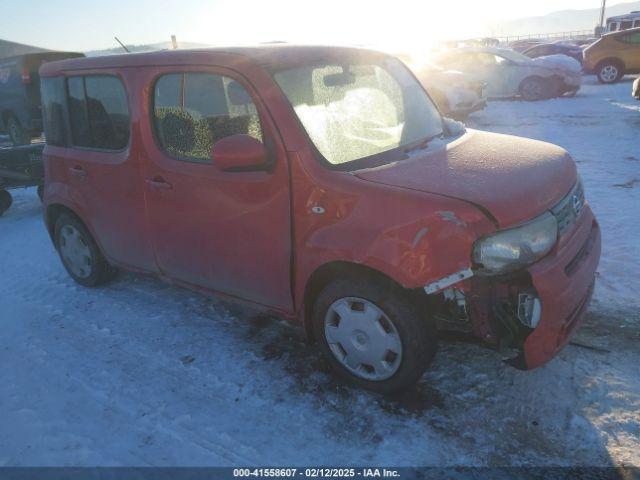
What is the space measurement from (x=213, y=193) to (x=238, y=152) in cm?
50

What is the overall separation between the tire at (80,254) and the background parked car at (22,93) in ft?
27.7

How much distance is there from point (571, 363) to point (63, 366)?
3.24 m

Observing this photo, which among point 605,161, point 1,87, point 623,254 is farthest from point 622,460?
point 1,87

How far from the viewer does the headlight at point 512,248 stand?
2305mm

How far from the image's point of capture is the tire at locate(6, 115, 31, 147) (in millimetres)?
11809

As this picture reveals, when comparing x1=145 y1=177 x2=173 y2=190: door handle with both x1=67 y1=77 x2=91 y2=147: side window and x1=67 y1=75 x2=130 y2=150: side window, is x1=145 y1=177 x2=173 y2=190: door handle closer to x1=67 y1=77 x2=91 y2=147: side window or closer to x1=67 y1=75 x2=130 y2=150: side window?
x1=67 y1=75 x2=130 y2=150: side window

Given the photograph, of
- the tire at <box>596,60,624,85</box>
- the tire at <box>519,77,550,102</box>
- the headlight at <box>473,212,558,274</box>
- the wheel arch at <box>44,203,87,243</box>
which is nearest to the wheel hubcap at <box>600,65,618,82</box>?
the tire at <box>596,60,624,85</box>

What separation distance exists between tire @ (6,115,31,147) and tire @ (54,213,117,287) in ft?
29.2

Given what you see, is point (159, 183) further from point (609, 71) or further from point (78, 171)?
point (609, 71)

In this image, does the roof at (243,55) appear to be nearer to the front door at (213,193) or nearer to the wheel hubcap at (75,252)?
the front door at (213,193)

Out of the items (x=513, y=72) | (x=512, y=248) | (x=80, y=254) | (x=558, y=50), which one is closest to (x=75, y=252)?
(x=80, y=254)

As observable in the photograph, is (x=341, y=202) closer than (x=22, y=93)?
Yes

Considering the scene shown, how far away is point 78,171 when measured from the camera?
3.90m

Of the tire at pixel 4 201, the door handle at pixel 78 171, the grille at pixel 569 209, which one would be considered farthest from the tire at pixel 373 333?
the tire at pixel 4 201
